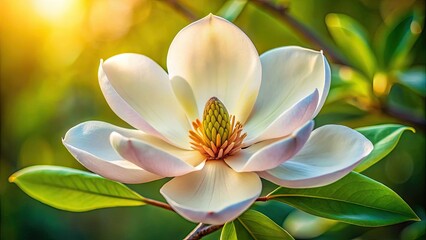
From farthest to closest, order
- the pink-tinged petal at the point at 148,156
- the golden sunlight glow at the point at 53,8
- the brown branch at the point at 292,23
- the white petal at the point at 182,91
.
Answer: the golden sunlight glow at the point at 53,8 → the brown branch at the point at 292,23 → the white petal at the point at 182,91 → the pink-tinged petal at the point at 148,156

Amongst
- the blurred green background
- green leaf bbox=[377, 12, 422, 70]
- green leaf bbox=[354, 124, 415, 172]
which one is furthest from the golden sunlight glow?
green leaf bbox=[354, 124, 415, 172]

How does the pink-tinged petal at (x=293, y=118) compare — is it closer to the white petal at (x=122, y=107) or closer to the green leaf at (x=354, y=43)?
the white petal at (x=122, y=107)

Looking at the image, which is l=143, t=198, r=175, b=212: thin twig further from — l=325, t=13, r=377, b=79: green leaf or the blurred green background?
the blurred green background

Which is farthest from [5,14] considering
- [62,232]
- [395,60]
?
[395,60]

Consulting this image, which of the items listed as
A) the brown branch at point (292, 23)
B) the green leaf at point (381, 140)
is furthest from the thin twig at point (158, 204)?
the brown branch at point (292, 23)

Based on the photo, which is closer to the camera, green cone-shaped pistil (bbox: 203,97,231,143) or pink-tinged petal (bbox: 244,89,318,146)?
pink-tinged petal (bbox: 244,89,318,146)
